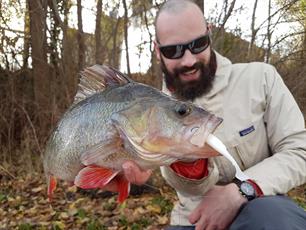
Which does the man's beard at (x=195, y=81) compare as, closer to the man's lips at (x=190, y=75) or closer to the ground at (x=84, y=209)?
the man's lips at (x=190, y=75)

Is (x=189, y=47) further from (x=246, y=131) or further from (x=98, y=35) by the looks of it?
(x=98, y=35)

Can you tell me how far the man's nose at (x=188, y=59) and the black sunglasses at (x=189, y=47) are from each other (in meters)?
0.02

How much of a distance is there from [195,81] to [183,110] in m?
1.16

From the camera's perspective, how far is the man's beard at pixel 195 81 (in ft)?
9.46

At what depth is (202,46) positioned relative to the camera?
9.30ft

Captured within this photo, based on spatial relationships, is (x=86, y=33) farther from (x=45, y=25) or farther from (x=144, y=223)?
(x=144, y=223)

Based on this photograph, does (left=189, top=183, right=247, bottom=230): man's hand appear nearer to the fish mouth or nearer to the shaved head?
the fish mouth

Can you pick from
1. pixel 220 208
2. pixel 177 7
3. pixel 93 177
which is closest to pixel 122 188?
pixel 93 177

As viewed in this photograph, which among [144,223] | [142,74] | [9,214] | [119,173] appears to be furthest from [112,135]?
[142,74]

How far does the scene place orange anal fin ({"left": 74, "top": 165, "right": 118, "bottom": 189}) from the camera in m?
1.97

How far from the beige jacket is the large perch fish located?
0.60 meters

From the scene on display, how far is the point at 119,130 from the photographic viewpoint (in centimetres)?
186

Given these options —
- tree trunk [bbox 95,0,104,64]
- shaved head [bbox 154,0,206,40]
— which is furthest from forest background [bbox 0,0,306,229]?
shaved head [bbox 154,0,206,40]

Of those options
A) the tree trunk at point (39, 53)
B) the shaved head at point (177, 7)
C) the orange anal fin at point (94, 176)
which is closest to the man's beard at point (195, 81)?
the shaved head at point (177, 7)
